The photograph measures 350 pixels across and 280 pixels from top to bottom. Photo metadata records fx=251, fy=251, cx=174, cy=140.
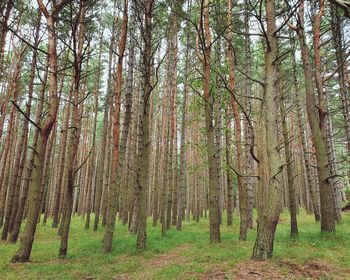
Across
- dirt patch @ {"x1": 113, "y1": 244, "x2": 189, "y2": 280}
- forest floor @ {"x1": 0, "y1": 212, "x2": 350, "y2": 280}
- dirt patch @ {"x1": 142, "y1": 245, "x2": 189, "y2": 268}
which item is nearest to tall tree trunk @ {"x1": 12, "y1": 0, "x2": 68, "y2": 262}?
forest floor @ {"x1": 0, "y1": 212, "x2": 350, "y2": 280}

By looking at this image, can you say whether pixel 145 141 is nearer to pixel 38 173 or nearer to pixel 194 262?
pixel 38 173

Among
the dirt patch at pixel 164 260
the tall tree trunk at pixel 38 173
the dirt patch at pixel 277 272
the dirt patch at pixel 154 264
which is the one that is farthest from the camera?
the tall tree trunk at pixel 38 173

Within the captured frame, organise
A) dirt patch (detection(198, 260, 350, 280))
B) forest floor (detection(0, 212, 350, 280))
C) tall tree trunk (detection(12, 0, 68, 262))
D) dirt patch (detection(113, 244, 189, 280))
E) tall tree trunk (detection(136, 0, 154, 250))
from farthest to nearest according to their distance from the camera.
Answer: tall tree trunk (detection(136, 0, 154, 250)) < tall tree trunk (detection(12, 0, 68, 262)) < dirt patch (detection(113, 244, 189, 280)) < forest floor (detection(0, 212, 350, 280)) < dirt patch (detection(198, 260, 350, 280))

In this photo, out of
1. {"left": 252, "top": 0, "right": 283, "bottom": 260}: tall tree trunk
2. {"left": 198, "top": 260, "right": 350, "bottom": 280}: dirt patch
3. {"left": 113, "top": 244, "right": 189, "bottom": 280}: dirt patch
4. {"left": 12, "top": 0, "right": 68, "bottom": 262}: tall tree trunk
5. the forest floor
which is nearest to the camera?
{"left": 198, "top": 260, "right": 350, "bottom": 280}: dirt patch

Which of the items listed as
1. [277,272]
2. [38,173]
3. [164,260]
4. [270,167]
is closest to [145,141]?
[38,173]

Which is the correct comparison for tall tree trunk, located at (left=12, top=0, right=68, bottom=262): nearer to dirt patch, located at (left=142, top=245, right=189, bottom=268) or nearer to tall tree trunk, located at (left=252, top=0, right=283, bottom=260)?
dirt patch, located at (left=142, top=245, right=189, bottom=268)

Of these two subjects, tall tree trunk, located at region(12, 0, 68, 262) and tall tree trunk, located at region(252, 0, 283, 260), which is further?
tall tree trunk, located at region(12, 0, 68, 262)

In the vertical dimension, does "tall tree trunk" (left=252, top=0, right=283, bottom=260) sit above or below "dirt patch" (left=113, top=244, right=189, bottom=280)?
above

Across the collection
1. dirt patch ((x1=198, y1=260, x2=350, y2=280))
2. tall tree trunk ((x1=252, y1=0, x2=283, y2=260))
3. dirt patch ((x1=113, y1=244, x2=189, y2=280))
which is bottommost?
dirt patch ((x1=113, y1=244, x2=189, y2=280))

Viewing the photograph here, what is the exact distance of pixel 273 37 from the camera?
5441 millimetres

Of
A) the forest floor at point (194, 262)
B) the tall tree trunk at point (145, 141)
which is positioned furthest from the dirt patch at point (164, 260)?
the tall tree trunk at point (145, 141)

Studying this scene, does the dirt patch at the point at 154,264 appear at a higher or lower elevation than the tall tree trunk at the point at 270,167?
lower

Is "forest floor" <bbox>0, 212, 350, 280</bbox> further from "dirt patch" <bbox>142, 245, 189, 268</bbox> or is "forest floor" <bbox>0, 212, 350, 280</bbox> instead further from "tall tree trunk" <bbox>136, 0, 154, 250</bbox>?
"tall tree trunk" <bbox>136, 0, 154, 250</bbox>

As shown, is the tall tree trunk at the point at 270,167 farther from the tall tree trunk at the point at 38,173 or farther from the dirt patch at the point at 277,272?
the tall tree trunk at the point at 38,173
